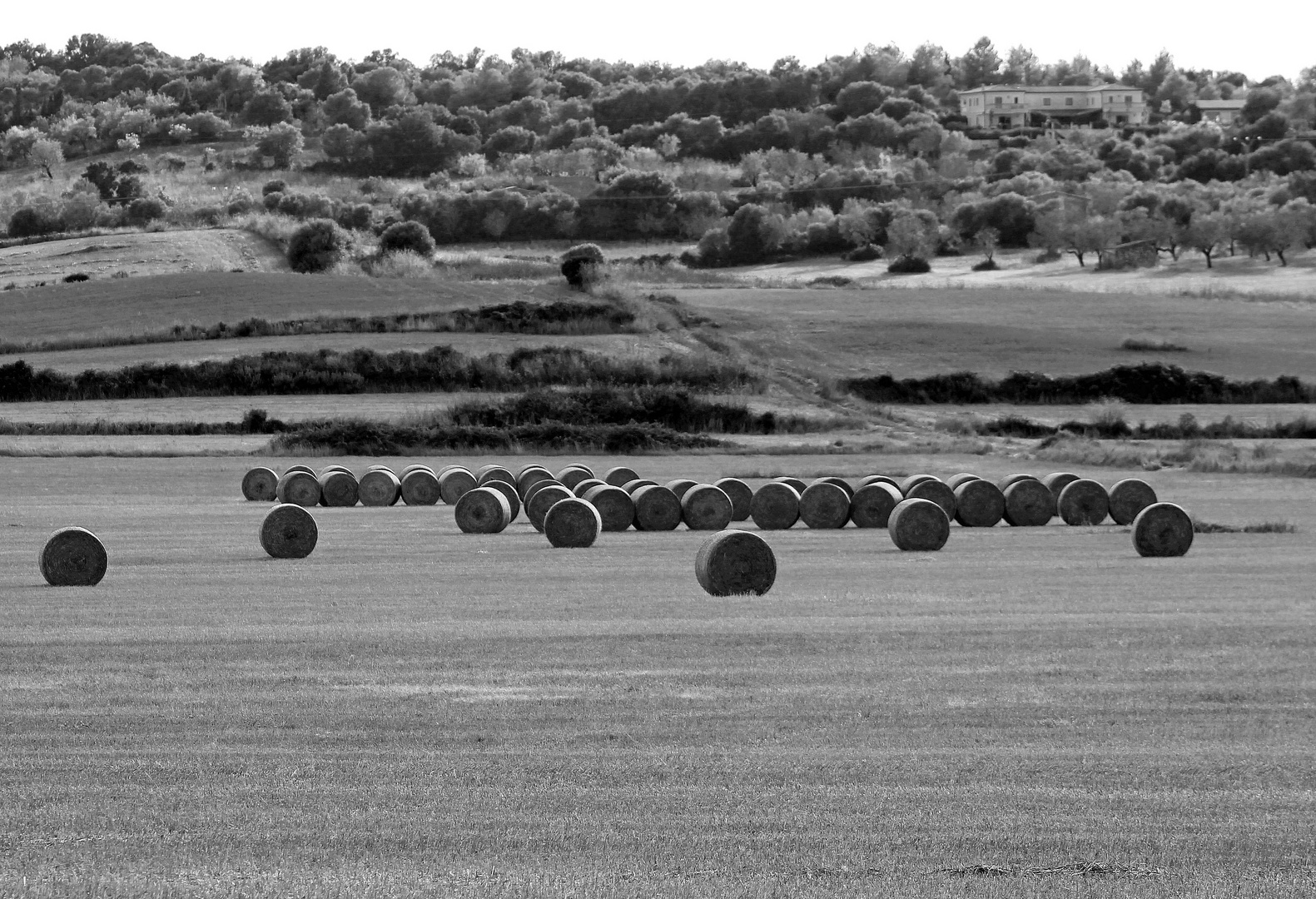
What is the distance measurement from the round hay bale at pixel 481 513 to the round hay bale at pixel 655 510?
92.2 inches

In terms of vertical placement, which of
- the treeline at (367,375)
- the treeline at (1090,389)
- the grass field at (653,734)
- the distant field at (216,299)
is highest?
the distant field at (216,299)

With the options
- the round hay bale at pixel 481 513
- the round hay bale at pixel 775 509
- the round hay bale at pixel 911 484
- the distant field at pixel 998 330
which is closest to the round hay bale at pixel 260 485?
the round hay bale at pixel 481 513

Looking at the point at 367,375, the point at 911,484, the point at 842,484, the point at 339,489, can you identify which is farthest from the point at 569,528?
the point at 367,375

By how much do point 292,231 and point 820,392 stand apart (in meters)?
52.0

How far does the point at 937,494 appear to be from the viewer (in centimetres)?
3134

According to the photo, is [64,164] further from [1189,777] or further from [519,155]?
[1189,777]

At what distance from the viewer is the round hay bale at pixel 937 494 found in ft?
102

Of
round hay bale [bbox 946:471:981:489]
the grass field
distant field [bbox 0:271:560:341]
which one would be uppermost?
distant field [bbox 0:271:560:341]

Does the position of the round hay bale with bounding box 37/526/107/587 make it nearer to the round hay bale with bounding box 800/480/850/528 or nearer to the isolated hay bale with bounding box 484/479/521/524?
the isolated hay bale with bounding box 484/479/521/524

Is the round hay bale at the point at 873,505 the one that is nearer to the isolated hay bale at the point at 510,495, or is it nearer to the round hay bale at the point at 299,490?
the isolated hay bale at the point at 510,495

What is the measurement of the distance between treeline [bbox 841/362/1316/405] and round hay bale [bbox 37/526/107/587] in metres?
51.1

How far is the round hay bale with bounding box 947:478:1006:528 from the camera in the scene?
30.7 metres

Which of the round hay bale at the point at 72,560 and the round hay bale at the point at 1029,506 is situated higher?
the round hay bale at the point at 72,560

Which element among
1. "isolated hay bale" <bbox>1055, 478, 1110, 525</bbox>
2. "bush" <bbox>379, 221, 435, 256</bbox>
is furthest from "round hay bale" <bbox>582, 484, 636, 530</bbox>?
"bush" <bbox>379, 221, 435, 256</bbox>
